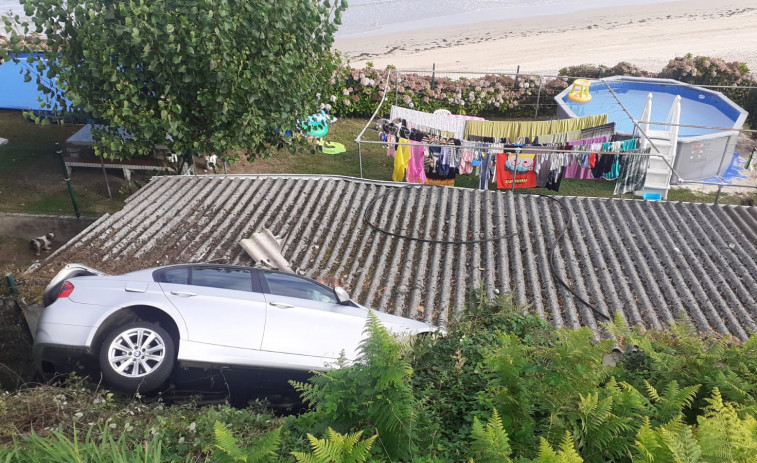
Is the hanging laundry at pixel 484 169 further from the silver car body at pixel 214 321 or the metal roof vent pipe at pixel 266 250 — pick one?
the silver car body at pixel 214 321

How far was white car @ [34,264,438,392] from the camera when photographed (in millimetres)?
5113

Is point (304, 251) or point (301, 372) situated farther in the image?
point (304, 251)

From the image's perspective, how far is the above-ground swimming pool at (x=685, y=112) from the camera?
16.8 metres

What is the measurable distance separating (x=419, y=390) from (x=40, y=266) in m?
5.48

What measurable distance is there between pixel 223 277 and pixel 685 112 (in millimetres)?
21057

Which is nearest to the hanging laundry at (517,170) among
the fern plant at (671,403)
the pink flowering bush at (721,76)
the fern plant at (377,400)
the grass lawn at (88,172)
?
the grass lawn at (88,172)

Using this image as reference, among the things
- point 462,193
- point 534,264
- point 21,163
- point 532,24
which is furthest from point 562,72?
point 21,163

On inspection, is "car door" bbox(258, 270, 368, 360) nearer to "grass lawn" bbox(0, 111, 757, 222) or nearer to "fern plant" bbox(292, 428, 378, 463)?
"fern plant" bbox(292, 428, 378, 463)

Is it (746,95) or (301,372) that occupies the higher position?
(301,372)

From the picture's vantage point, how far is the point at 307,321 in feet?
18.2

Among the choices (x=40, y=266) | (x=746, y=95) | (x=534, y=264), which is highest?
(x=40, y=266)

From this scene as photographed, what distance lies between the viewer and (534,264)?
6980 mm

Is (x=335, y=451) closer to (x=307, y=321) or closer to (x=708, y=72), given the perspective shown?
(x=307, y=321)

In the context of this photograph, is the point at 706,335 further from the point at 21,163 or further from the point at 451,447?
the point at 21,163
